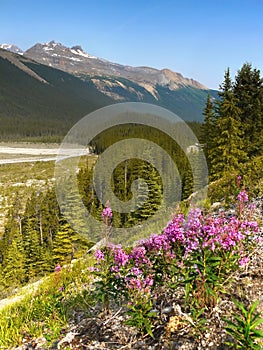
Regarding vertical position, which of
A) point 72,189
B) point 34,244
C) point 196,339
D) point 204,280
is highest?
point 204,280

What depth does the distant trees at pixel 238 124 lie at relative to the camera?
30.2m

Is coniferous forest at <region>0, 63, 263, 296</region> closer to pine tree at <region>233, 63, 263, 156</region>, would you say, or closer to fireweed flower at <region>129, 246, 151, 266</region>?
pine tree at <region>233, 63, 263, 156</region>

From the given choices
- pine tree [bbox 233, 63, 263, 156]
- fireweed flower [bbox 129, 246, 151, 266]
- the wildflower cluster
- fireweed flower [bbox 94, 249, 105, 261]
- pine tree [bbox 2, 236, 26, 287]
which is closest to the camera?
the wildflower cluster

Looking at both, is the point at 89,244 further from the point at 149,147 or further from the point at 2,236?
the point at 149,147

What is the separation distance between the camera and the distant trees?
30172mm

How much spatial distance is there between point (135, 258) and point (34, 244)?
4077 cm

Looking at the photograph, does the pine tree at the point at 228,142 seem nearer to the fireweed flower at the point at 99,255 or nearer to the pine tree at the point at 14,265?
the pine tree at the point at 14,265

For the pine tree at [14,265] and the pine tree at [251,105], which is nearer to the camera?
the pine tree at [251,105]

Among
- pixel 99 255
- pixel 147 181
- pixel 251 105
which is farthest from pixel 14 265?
pixel 99 255

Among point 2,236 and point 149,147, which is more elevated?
point 149,147

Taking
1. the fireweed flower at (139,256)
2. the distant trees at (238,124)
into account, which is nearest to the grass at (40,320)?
the fireweed flower at (139,256)

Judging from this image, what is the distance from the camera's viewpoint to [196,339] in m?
4.10

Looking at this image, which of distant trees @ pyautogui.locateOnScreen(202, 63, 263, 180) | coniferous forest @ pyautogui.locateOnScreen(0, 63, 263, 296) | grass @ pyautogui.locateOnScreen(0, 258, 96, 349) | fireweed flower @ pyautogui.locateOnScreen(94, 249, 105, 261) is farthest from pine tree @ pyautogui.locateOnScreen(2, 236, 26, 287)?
fireweed flower @ pyautogui.locateOnScreen(94, 249, 105, 261)

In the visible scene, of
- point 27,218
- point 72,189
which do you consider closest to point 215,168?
point 72,189
